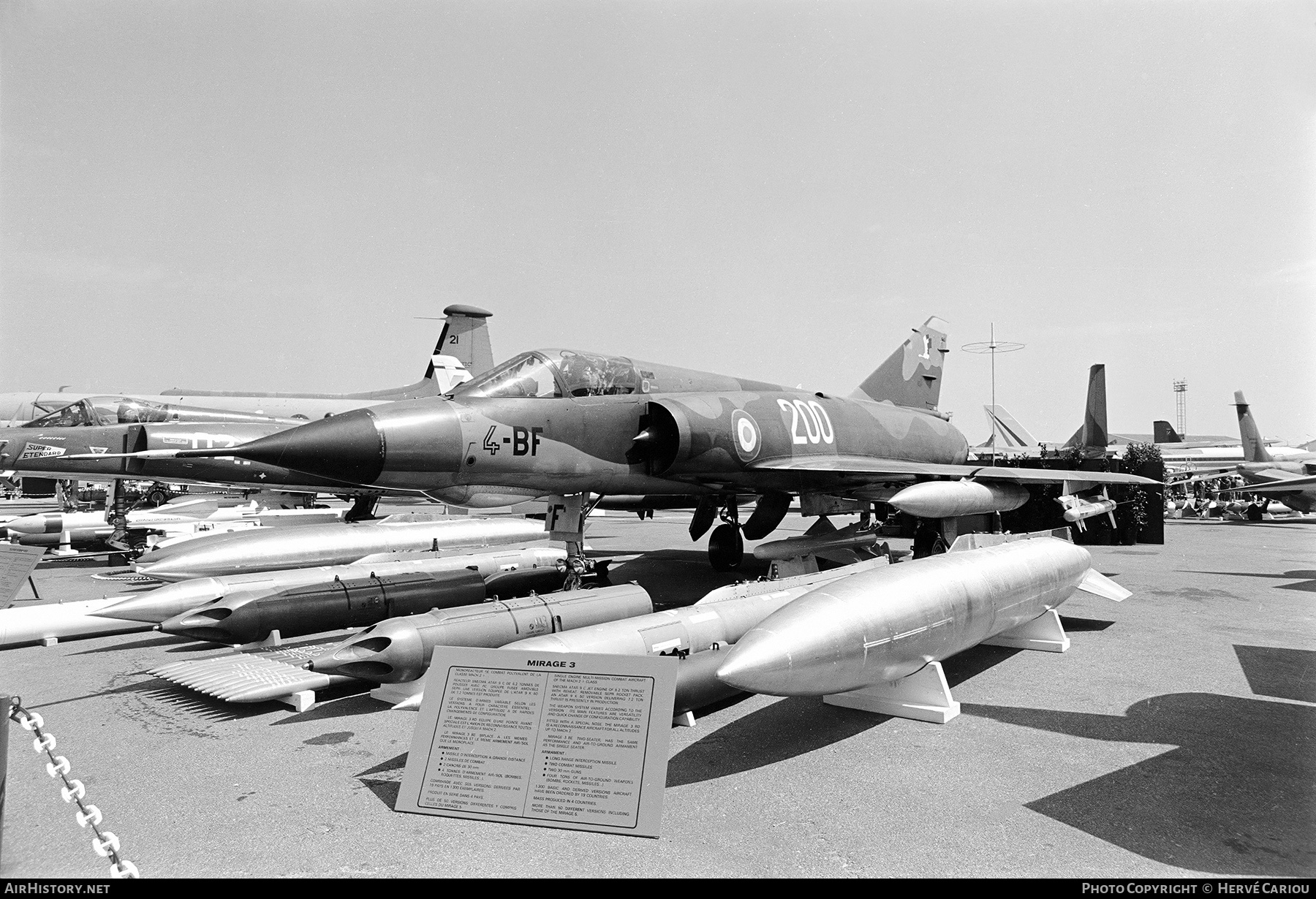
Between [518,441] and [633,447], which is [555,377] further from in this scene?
[633,447]

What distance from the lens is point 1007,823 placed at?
3.87m

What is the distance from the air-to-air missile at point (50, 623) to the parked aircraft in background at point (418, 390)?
28.1 ft

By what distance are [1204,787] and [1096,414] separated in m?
16.7

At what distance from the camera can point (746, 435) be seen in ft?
33.2

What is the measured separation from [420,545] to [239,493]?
12.3 metres

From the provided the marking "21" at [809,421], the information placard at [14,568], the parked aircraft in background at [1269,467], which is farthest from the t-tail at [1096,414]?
the information placard at [14,568]

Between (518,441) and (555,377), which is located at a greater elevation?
(555,377)

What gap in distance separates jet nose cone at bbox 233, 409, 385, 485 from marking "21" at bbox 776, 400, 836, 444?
5876 mm

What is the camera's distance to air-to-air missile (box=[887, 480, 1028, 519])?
9.84m

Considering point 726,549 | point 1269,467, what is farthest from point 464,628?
point 1269,467

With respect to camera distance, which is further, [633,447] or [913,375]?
[913,375]

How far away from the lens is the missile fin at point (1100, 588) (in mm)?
8734

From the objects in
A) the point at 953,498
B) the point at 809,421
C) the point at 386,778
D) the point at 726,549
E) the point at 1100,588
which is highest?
the point at 809,421

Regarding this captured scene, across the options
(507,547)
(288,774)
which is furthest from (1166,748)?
(507,547)
